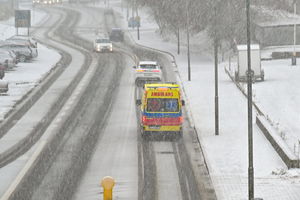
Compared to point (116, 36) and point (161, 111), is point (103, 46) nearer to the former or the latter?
point (116, 36)

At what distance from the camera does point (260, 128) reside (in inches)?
1300

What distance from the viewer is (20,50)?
6131cm

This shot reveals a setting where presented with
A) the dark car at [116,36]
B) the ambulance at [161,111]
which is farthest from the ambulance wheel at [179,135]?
the dark car at [116,36]

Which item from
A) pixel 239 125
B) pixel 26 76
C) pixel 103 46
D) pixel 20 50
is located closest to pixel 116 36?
pixel 103 46

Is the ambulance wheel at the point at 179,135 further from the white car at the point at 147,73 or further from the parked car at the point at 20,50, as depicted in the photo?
the parked car at the point at 20,50

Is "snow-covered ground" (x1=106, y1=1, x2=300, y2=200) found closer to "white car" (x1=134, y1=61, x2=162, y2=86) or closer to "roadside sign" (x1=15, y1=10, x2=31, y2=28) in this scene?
"white car" (x1=134, y1=61, x2=162, y2=86)

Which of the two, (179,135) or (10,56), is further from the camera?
(10,56)

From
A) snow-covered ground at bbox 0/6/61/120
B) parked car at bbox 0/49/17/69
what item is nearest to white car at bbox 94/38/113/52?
snow-covered ground at bbox 0/6/61/120

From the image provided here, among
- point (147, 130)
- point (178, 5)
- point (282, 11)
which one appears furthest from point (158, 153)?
point (282, 11)

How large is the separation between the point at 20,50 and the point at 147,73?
17049 millimetres

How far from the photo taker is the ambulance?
3077 centimetres

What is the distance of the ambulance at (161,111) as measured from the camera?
101 ft

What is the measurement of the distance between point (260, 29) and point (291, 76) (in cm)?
1981

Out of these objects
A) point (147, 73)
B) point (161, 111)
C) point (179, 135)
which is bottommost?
point (179, 135)
